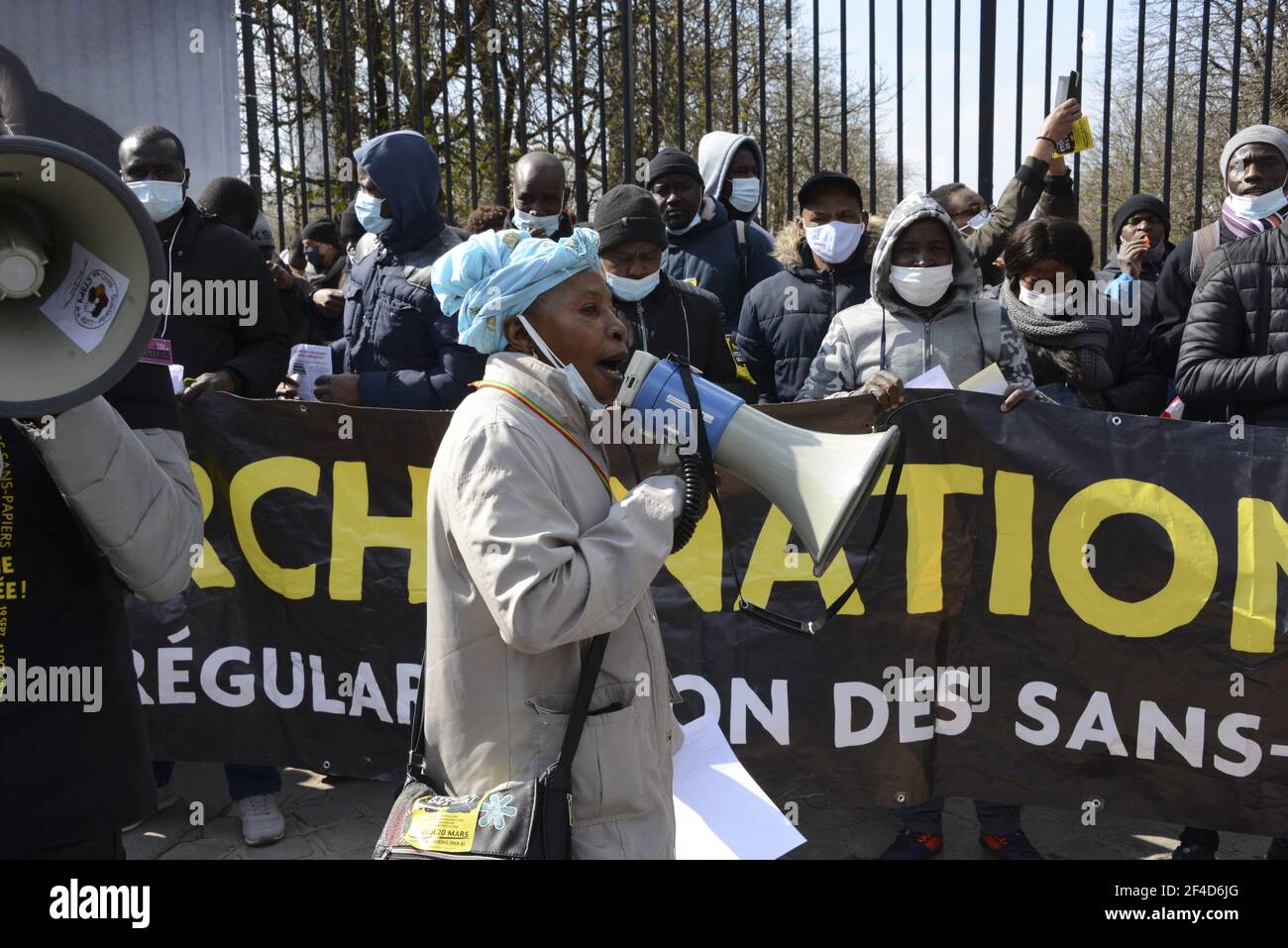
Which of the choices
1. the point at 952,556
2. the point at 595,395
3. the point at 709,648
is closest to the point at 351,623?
the point at 709,648

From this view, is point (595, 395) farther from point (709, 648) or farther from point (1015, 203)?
point (1015, 203)

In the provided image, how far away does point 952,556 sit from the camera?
4.13m

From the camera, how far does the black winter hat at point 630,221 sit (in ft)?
16.0

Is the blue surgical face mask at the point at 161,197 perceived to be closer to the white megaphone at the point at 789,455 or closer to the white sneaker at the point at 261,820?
the white sneaker at the point at 261,820

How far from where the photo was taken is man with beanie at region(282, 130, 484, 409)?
183 inches

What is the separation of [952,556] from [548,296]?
224 cm

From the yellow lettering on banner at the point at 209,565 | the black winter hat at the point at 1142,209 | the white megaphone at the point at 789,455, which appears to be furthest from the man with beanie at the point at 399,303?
the black winter hat at the point at 1142,209

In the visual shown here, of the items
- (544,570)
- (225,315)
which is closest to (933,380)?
(544,570)

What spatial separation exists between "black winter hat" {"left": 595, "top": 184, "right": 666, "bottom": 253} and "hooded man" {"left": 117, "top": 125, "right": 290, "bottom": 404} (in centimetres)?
132

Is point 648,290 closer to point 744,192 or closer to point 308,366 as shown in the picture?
point 308,366

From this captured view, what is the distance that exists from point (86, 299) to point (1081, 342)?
12.1 feet

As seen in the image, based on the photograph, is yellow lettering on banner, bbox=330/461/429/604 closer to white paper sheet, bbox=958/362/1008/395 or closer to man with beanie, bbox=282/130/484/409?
man with beanie, bbox=282/130/484/409

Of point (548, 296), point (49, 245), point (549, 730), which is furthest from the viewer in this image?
point (548, 296)

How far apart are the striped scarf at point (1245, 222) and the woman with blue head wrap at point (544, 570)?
4.03 meters
